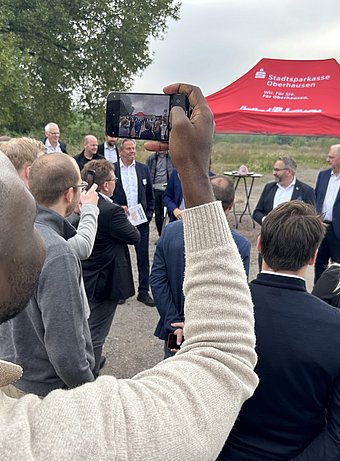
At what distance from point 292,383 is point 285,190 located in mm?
4134

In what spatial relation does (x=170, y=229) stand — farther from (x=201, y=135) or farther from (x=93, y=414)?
(x=93, y=414)

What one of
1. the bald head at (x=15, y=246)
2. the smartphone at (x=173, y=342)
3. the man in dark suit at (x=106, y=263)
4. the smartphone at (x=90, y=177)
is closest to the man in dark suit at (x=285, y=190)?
the man in dark suit at (x=106, y=263)

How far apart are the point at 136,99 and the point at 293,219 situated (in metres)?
0.77

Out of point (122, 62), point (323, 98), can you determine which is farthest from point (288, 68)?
point (122, 62)

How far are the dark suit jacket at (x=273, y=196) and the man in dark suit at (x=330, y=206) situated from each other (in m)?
0.24

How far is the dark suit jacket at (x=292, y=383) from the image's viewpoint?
4.82 feet

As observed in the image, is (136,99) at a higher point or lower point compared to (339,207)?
higher

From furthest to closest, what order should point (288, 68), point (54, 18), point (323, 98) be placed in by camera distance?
point (54, 18)
point (288, 68)
point (323, 98)

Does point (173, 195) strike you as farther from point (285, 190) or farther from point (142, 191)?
point (285, 190)

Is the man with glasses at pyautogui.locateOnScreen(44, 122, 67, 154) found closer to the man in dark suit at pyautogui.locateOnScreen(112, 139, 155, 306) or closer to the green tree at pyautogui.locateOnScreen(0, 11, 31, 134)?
the man in dark suit at pyautogui.locateOnScreen(112, 139, 155, 306)

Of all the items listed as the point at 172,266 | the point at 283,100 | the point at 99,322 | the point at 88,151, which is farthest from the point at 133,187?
the point at 283,100

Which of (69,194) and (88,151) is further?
(88,151)

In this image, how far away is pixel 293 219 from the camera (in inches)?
69.0

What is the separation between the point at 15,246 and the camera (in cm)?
65
